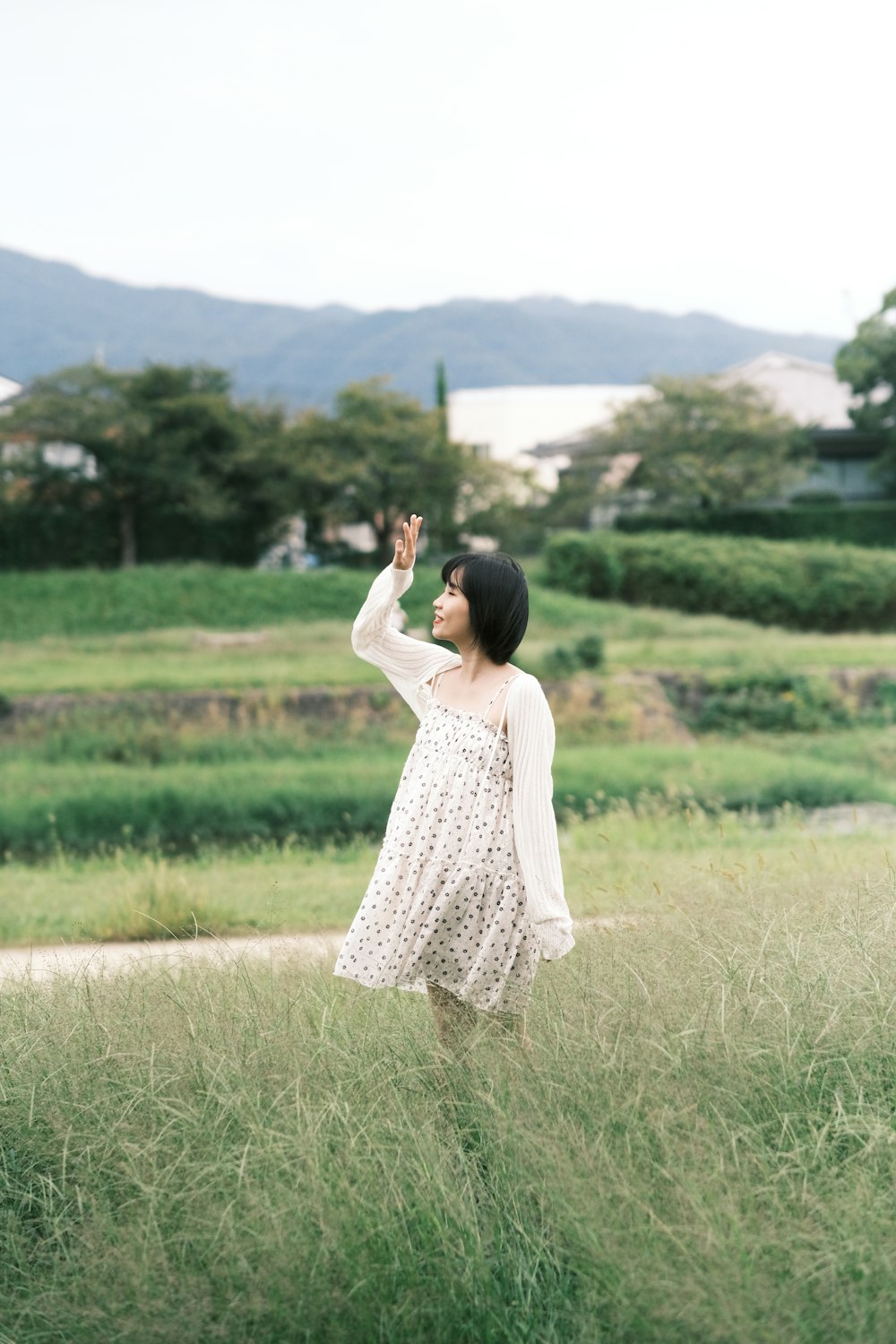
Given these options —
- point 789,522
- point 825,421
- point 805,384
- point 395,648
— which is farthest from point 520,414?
point 395,648

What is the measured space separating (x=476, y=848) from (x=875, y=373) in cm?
→ 3011

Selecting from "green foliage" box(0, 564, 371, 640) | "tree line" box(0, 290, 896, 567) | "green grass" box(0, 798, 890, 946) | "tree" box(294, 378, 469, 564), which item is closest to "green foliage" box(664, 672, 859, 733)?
"green grass" box(0, 798, 890, 946)

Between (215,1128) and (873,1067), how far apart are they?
1.44 meters

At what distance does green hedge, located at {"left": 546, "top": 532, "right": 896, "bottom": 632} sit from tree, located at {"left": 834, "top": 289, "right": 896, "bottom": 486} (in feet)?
20.6

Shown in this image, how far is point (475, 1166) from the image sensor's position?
287cm

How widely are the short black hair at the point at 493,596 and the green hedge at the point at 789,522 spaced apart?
25.2m

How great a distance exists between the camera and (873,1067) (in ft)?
10.2

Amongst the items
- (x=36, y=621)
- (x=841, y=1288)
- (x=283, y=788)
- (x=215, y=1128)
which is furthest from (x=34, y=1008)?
(x=36, y=621)

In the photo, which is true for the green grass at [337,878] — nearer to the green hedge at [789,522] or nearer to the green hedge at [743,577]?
the green hedge at [743,577]

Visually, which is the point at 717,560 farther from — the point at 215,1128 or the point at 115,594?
the point at 215,1128

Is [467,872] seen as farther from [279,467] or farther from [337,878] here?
[279,467]

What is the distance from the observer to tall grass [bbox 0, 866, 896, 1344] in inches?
97.7

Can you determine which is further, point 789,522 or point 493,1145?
point 789,522

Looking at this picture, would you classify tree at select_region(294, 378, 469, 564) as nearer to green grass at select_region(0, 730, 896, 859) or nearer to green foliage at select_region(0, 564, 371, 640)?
green foliage at select_region(0, 564, 371, 640)
